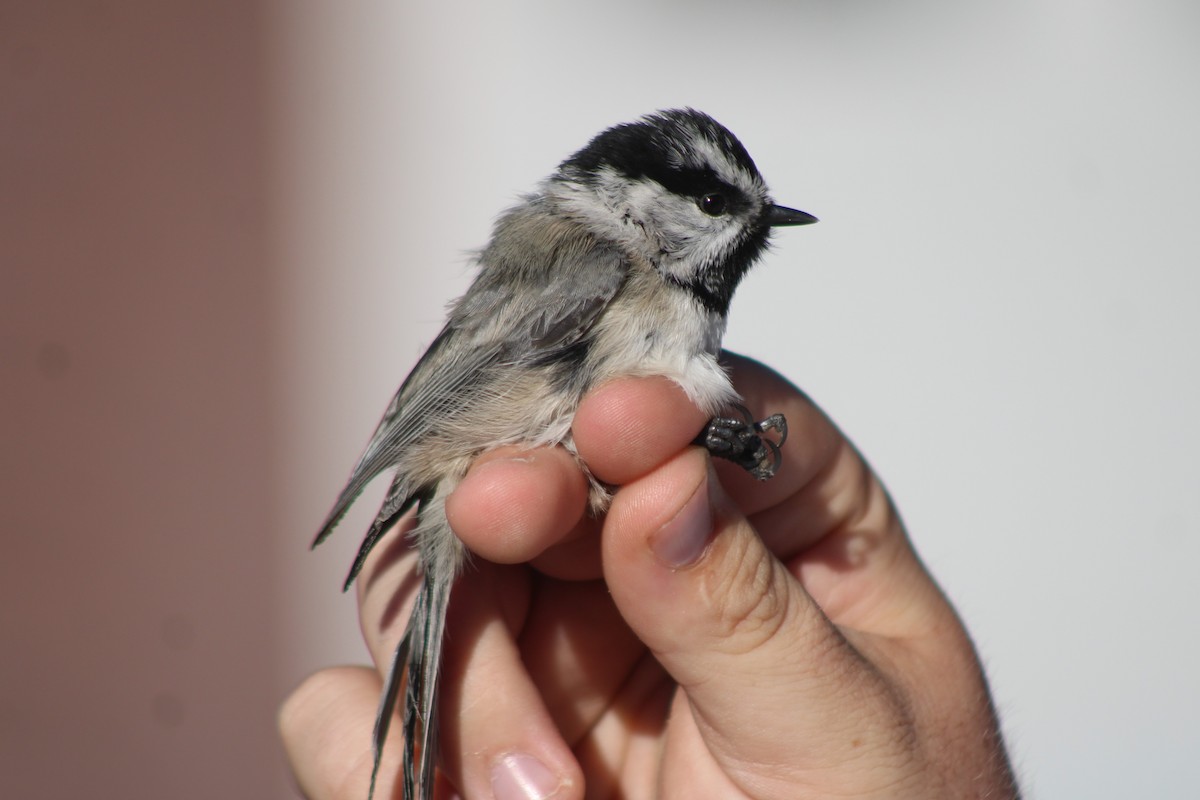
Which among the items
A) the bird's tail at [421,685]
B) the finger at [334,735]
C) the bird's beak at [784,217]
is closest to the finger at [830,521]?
the bird's beak at [784,217]

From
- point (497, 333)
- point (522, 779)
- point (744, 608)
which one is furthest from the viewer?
point (497, 333)

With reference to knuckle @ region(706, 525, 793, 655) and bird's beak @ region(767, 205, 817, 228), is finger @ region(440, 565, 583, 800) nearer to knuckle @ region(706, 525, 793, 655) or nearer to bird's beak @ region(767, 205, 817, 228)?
knuckle @ region(706, 525, 793, 655)

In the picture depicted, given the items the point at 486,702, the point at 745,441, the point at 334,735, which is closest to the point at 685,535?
the point at 745,441

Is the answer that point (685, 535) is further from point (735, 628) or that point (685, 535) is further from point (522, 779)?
point (522, 779)

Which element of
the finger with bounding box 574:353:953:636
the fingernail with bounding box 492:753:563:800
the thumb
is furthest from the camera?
the finger with bounding box 574:353:953:636

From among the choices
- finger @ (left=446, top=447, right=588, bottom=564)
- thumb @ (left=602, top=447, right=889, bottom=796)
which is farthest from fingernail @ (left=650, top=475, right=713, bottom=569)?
finger @ (left=446, top=447, right=588, bottom=564)

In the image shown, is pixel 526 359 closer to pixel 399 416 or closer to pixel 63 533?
pixel 399 416
